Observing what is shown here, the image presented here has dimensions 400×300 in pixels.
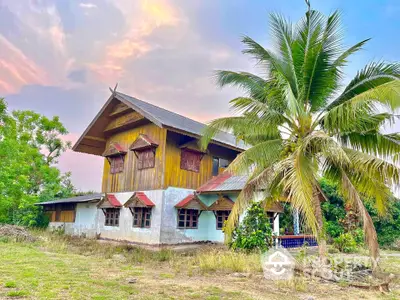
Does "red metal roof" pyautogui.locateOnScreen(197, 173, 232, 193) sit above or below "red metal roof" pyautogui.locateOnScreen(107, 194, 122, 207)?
above

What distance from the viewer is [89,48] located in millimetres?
13164

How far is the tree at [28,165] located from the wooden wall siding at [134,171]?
5272mm

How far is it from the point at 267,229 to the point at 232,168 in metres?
4.00

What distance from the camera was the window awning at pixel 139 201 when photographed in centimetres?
1388

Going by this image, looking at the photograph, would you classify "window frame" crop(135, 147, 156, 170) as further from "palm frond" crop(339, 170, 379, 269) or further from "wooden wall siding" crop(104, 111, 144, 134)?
"palm frond" crop(339, 170, 379, 269)

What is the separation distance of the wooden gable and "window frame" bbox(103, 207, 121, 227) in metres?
4.77

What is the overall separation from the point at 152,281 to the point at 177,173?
7272 mm

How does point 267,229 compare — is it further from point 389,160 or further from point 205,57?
point 205,57

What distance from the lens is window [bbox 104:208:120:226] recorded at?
16047mm

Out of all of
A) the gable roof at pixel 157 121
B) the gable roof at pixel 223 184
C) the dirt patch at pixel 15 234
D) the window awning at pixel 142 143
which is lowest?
the dirt patch at pixel 15 234

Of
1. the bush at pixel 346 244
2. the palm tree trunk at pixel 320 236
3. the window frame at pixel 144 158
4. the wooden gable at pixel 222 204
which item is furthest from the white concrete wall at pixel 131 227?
the bush at pixel 346 244

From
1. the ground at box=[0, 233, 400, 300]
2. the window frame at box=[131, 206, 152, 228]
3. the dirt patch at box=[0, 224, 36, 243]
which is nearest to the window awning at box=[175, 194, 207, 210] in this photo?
the window frame at box=[131, 206, 152, 228]

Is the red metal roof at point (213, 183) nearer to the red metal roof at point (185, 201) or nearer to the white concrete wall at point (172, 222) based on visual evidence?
the red metal roof at point (185, 201)

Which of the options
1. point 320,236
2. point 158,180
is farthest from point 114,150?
point 320,236
